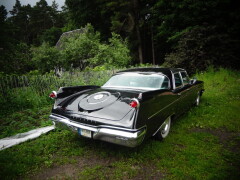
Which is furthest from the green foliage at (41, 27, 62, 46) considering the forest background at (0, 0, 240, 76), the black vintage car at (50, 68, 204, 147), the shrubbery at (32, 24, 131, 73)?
the black vintage car at (50, 68, 204, 147)

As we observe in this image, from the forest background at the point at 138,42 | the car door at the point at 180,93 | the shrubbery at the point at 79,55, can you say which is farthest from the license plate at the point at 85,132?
the shrubbery at the point at 79,55

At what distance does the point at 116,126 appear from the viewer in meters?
2.18

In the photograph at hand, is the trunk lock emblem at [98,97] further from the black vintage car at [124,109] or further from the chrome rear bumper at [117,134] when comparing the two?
the chrome rear bumper at [117,134]

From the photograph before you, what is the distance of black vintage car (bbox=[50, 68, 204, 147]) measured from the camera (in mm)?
2162

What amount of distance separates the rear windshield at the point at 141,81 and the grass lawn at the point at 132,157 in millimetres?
1196

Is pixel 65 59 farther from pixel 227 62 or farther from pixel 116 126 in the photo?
pixel 227 62

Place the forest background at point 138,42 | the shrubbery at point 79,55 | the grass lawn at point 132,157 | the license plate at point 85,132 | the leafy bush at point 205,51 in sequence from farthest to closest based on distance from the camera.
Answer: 1. the leafy bush at point 205,51
2. the forest background at point 138,42
3. the shrubbery at point 79,55
4. the license plate at point 85,132
5. the grass lawn at point 132,157

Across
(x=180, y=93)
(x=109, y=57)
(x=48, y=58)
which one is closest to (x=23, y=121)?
(x=180, y=93)

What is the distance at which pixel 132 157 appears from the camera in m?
2.57

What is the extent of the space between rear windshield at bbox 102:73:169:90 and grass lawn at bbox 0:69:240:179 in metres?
1.20

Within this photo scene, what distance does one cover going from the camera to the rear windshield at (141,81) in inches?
131

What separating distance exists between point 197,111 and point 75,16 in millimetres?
26844

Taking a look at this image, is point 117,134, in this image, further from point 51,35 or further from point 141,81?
point 51,35

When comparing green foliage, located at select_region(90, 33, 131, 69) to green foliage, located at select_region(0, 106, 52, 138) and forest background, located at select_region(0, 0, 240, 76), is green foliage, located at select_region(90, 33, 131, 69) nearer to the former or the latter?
forest background, located at select_region(0, 0, 240, 76)
